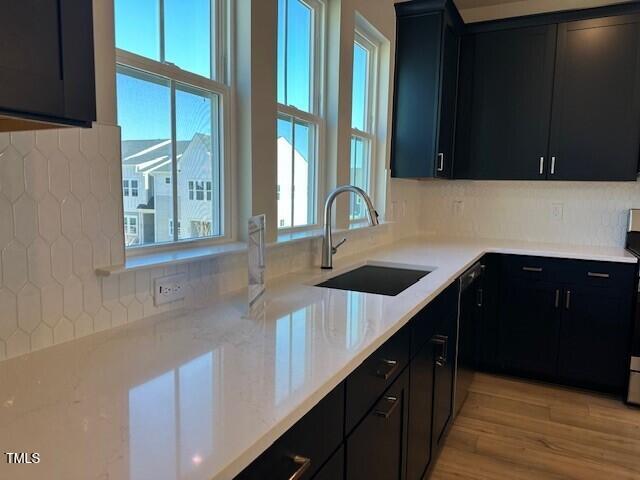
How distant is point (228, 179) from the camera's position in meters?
1.79

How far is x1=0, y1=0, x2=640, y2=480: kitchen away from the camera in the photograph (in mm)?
771

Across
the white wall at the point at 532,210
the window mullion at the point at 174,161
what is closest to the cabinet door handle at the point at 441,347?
the window mullion at the point at 174,161

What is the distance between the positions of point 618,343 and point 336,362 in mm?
2649

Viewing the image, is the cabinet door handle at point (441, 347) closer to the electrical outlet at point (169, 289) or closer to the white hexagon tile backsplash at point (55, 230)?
the electrical outlet at point (169, 289)

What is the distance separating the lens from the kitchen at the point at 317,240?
0.77 meters

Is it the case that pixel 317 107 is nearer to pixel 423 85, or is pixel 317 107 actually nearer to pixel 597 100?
pixel 423 85

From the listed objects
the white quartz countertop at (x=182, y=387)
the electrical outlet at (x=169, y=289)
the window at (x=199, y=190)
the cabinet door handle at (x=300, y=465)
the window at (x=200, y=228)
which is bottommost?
the cabinet door handle at (x=300, y=465)

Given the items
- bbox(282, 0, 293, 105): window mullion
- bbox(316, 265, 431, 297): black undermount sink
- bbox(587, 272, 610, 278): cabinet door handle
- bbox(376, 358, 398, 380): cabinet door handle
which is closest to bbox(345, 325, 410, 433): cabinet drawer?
bbox(376, 358, 398, 380): cabinet door handle

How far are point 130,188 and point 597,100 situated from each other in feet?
10.2

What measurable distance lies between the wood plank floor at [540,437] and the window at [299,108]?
4.76ft

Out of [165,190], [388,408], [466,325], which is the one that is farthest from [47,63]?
[466,325]

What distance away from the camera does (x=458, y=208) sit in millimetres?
3869

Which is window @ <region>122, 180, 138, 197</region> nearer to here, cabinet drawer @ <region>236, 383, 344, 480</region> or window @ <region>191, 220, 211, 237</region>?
window @ <region>191, 220, 211, 237</region>

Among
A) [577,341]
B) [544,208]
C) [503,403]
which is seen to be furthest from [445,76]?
[503,403]
